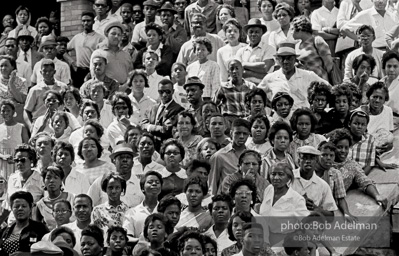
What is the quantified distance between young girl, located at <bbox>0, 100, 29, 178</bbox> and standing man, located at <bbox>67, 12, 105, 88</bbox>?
2786 millimetres

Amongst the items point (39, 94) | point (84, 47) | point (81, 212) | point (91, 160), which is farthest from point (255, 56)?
point (81, 212)

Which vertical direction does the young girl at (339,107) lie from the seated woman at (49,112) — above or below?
above

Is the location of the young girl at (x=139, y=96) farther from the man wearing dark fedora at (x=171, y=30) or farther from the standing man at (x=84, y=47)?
the standing man at (x=84, y=47)

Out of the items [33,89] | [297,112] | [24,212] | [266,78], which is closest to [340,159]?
[297,112]

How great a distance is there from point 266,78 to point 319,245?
428cm

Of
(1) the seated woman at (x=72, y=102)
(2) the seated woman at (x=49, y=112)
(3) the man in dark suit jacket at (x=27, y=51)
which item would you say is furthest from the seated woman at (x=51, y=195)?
(3) the man in dark suit jacket at (x=27, y=51)

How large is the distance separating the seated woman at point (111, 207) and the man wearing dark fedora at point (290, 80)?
3.29m

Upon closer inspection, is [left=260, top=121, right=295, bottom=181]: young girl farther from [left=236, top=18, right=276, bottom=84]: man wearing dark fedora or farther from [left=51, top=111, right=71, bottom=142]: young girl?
[left=51, top=111, right=71, bottom=142]: young girl

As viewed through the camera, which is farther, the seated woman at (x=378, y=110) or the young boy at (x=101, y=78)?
the young boy at (x=101, y=78)

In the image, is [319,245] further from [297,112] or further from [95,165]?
[95,165]

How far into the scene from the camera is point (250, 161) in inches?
677

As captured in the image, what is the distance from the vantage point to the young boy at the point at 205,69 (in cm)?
2075

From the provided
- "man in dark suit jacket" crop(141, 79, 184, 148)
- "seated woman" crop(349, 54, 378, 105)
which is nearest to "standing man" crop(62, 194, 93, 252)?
"man in dark suit jacket" crop(141, 79, 184, 148)

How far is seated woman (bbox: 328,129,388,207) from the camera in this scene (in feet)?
57.7
